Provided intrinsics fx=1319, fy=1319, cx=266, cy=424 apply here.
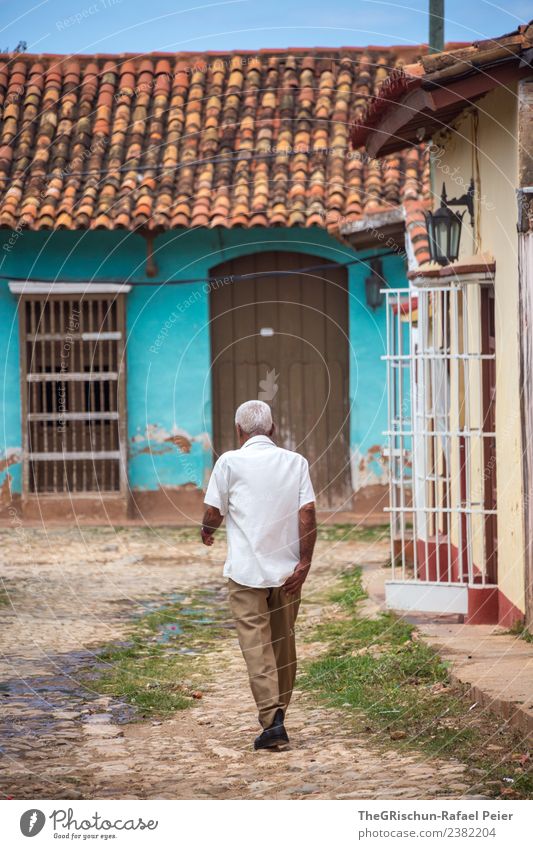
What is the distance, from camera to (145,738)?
5.63m

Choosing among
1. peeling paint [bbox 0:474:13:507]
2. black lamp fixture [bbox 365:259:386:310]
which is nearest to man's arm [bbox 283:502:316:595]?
black lamp fixture [bbox 365:259:386:310]

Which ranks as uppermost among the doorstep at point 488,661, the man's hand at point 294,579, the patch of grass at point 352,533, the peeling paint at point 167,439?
the peeling paint at point 167,439

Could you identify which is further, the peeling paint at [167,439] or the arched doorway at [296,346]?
the arched doorway at [296,346]

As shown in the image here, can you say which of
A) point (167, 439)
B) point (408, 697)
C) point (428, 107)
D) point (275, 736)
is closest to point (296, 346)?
point (167, 439)

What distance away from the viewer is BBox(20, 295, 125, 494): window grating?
13500mm

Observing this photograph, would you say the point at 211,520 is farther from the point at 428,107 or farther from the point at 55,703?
the point at 428,107

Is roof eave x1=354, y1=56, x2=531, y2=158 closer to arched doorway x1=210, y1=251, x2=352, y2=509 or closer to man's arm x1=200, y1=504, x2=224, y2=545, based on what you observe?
man's arm x1=200, y1=504, x2=224, y2=545

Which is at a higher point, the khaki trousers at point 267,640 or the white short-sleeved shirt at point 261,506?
the white short-sleeved shirt at point 261,506

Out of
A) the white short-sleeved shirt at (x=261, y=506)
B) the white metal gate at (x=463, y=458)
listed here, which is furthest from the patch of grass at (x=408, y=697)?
the white short-sleeved shirt at (x=261, y=506)

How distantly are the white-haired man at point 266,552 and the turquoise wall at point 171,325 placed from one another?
26.5 feet

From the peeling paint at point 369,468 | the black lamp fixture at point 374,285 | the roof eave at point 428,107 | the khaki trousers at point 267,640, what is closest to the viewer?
the khaki trousers at point 267,640

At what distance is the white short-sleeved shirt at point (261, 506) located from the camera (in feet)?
17.5

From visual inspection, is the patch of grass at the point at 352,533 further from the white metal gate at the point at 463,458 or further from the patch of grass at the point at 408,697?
the patch of grass at the point at 408,697

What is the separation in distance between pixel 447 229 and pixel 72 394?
617cm
